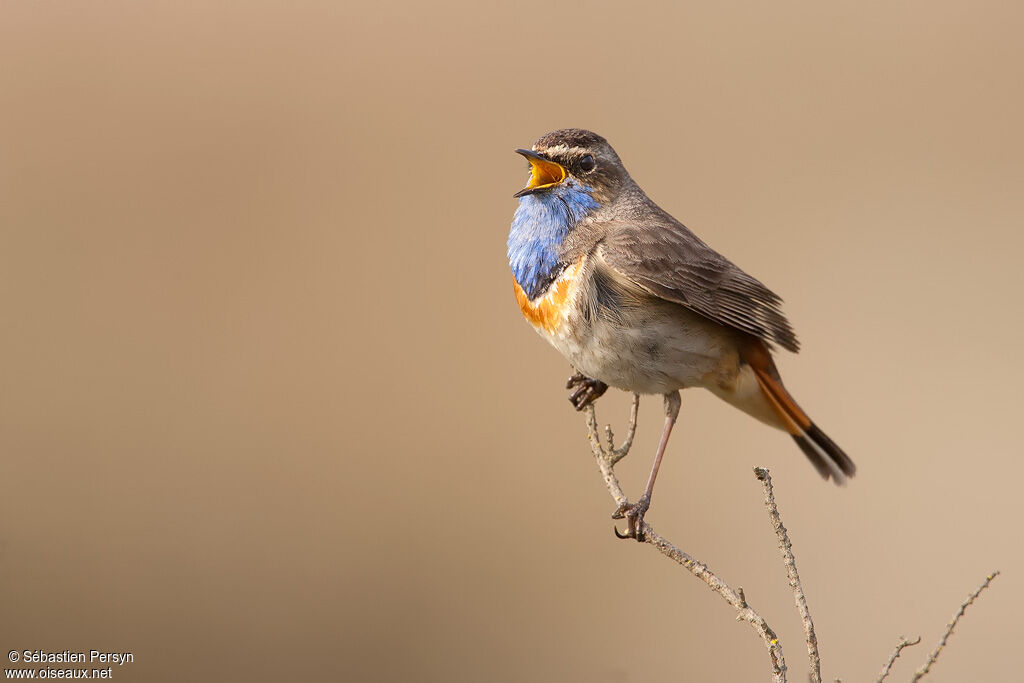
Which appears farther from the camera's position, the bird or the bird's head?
the bird's head

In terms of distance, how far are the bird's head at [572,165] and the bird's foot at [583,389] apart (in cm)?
82

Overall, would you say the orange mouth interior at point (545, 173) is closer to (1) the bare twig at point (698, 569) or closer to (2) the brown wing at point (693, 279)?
(2) the brown wing at point (693, 279)

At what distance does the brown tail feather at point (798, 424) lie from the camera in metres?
4.69

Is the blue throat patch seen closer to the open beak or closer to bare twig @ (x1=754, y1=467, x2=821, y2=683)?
the open beak

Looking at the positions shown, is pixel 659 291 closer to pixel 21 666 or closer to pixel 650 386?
pixel 650 386

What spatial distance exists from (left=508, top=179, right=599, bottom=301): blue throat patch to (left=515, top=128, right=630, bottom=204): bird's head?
2 centimetres

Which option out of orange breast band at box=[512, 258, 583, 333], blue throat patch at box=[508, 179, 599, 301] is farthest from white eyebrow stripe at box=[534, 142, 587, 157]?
orange breast band at box=[512, 258, 583, 333]

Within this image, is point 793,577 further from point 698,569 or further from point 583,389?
point 583,389

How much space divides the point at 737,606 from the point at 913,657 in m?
5.15

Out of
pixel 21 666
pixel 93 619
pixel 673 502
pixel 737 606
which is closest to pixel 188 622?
pixel 93 619

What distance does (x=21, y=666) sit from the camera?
604 centimetres

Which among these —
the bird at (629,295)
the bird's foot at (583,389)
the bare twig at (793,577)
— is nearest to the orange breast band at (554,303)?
the bird at (629,295)

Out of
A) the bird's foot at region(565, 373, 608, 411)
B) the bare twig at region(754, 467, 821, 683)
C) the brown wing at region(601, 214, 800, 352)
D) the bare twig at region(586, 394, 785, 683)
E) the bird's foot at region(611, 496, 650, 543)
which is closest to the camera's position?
the bare twig at region(754, 467, 821, 683)

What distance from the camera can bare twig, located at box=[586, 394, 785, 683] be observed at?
3.05 m
